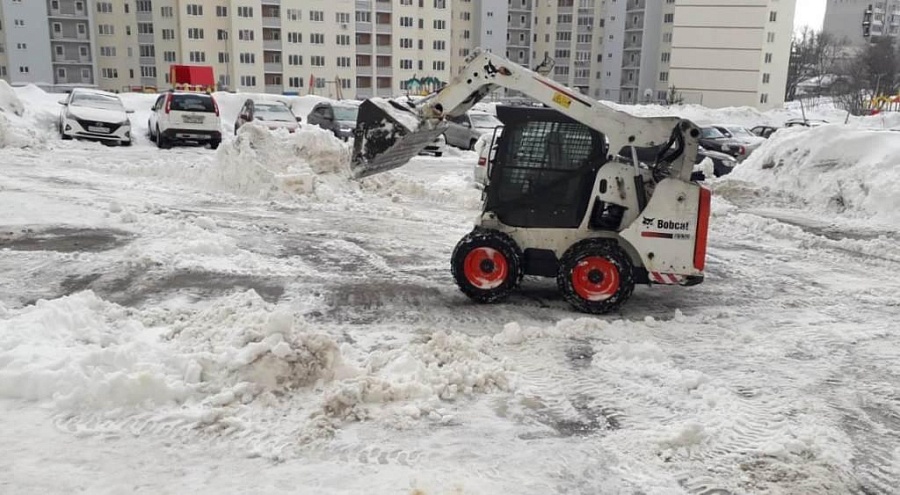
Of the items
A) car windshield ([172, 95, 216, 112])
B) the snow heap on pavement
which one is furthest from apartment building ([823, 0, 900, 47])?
the snow heap on pavement

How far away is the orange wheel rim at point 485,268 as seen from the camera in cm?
709

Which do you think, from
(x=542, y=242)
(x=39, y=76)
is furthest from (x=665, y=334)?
A: (x=39, y=76)

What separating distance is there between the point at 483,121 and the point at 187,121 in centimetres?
1076

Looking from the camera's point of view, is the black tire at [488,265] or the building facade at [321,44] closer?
the black tire at [488,265]

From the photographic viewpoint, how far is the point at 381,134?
286 inches

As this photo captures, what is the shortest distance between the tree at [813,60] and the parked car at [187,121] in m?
76.2

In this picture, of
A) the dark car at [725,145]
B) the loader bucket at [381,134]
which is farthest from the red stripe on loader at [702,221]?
the dark car at [725,145]

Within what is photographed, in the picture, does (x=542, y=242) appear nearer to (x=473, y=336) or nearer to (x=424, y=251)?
(x=473, y=336)

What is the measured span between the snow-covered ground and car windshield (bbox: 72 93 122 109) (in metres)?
12.5

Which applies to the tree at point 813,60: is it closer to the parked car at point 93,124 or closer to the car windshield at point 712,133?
the car windshield at point 712,133

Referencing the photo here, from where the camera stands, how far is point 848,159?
47.6 feet

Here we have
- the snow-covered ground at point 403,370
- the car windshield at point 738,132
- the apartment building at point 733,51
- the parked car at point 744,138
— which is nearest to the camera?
the snow-covered ground at point 403,370

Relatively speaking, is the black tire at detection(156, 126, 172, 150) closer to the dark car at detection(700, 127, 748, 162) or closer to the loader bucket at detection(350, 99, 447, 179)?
the loader bucket at detection(350, 99, 447, 179)

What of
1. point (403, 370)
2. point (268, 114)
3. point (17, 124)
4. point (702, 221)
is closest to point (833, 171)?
point (702, 221)
